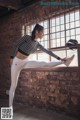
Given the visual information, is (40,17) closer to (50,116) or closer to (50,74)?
(50,74)

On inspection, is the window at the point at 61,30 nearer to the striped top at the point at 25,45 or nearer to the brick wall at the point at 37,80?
the brick wall at the point at 37,80

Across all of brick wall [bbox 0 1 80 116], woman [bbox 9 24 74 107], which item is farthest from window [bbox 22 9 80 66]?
woman [bbox 9 24 74 107]

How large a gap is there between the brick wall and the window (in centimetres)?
27

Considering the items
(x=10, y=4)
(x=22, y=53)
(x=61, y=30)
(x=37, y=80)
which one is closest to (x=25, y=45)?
(x=22, y=53)

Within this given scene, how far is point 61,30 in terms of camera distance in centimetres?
404

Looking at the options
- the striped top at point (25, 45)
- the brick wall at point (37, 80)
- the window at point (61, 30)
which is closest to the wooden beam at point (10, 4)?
the brick wall at point (37, 80)

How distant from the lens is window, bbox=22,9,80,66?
3791 mm

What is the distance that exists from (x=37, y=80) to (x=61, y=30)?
125cm

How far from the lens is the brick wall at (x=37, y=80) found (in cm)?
366

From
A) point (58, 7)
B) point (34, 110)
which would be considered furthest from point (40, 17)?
point (34, 110)

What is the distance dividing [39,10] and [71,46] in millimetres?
1704

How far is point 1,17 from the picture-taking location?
5.73 m

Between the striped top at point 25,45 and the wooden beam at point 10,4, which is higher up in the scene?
the wooden beam at point 10,4

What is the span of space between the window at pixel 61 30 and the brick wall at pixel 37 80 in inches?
10.4
